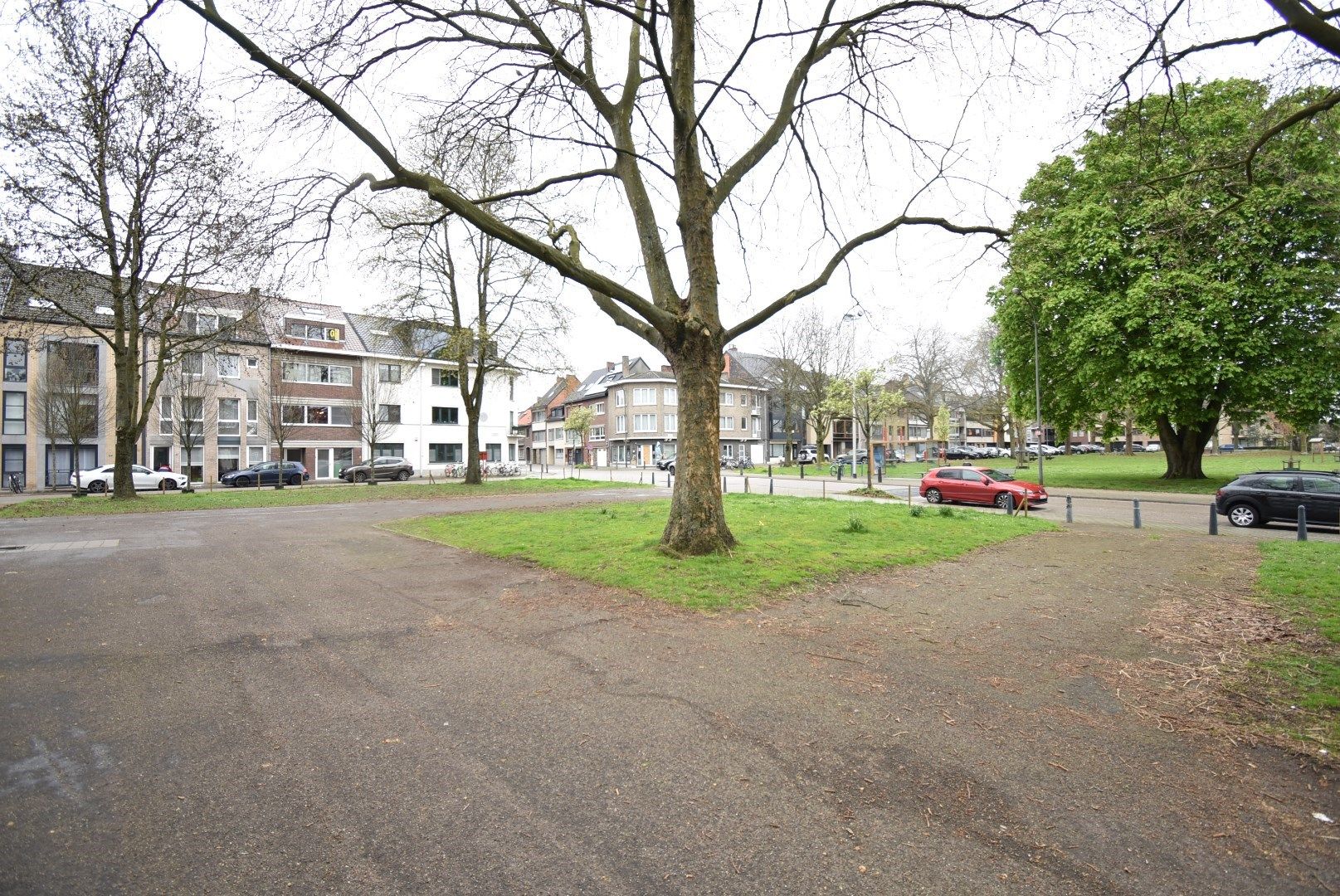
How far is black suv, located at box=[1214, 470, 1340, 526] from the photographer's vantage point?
1703 cm

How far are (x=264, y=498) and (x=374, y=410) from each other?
16.5 metres

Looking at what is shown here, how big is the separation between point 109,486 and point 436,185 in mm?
37886

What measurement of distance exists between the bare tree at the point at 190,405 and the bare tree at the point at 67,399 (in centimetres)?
362

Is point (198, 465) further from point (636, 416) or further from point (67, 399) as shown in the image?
point (636, 416)

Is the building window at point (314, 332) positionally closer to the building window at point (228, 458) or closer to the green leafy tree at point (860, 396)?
the building window at point (228, 458)

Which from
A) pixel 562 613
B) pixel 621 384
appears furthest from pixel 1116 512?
pixel 621 384

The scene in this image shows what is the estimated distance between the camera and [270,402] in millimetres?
37844

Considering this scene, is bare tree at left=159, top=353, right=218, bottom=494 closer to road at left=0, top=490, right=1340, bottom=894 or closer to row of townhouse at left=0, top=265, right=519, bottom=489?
row of townhouse at left=0, top=265, right=519, bottom=489

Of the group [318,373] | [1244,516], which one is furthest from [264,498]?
[1244,516]

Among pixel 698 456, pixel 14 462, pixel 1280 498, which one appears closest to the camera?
pixel 698 456

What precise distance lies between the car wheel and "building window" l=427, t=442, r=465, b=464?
49787 mm

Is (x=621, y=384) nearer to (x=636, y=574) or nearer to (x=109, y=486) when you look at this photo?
(x=109, y=486)

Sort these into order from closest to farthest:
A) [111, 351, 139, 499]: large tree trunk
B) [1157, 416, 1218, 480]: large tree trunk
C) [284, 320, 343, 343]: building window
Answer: [111, 351, 139, 499]: large tree trunk < [1157, 416, 1218, 480]: large tree trunk < [284, 320, 343, 343]: building window

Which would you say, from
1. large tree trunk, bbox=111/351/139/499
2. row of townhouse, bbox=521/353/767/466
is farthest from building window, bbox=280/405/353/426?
large tree trunk, bbox=111/351/139/499
